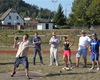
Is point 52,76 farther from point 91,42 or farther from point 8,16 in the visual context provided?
point 8,16

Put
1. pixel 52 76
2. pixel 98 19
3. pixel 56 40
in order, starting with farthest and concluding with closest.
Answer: pixel 98 19 → pixel 56 40 → pixel 52 76

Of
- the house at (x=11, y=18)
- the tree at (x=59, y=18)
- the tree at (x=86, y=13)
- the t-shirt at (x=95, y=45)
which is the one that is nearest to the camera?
the t-shirt at (x=95, y=45)

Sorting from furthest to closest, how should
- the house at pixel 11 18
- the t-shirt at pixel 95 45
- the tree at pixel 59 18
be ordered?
the house at pixel 11 18, the tree at pixel 59 18, the t-shirt at pixel 95 45

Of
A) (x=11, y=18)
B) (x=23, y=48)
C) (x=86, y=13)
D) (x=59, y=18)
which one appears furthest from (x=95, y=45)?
(x=11, y=18)

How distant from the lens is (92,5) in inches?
3194

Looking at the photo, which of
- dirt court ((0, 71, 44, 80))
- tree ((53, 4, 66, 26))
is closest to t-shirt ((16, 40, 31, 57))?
dirt court ((0, 71, 44, 80))

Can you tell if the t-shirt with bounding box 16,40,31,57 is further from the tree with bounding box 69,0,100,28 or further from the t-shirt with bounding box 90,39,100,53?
the tree with bounding box 69,0,100,28

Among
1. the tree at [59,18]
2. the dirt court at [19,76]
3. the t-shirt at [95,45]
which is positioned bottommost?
the dirt court at [19,76]

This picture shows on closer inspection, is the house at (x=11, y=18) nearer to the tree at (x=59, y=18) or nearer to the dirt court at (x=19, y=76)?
the tree at (x=59, y=18)

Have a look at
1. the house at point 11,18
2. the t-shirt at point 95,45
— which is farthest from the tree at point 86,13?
the t-shirt at point 95,45

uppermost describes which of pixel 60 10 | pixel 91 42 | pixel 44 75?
pixel 60 10

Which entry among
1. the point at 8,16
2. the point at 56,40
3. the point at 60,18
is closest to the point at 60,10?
the point at 60,18

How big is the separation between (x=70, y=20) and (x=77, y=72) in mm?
76960

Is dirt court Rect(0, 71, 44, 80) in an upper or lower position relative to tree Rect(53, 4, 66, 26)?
lower
